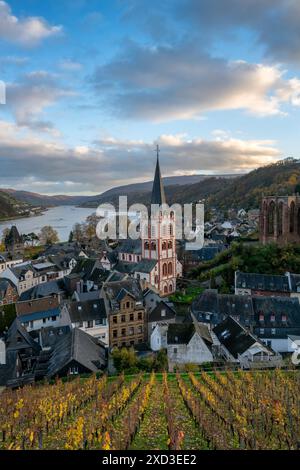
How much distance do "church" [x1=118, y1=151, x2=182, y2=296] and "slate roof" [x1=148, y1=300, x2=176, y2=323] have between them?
1334 centimetres

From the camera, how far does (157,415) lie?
16.0 m

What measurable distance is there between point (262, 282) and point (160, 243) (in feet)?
51.3

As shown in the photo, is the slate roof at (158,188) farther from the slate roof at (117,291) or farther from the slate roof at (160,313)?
the slate roof at (160,313)

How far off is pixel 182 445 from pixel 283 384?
30.3ft

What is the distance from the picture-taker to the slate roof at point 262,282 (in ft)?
117

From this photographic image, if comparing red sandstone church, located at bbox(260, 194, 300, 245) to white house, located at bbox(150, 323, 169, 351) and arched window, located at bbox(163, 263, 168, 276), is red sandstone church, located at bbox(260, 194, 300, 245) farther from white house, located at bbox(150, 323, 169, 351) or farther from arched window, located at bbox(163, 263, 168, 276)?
white house, located at bbox(150, 323, 169, 351)

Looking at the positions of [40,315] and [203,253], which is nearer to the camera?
[40,315]

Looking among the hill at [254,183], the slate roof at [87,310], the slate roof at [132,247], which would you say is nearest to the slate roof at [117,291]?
the slate roof at [87,310]

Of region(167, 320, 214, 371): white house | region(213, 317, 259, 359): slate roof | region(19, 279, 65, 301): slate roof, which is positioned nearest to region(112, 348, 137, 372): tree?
region(167, 320, 214, 371): white house

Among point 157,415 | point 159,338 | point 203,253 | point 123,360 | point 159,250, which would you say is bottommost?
point 159,338

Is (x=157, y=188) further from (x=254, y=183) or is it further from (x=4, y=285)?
(x=254, y=183)

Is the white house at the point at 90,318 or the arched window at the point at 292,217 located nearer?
the white house at the point at 90,318

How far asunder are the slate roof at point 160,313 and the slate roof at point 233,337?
16.1ft

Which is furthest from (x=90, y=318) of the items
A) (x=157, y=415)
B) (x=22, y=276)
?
(x=22, y=276)
